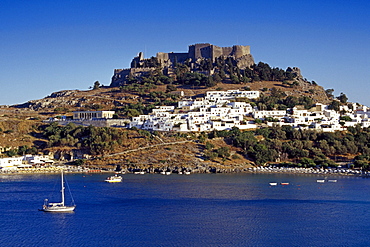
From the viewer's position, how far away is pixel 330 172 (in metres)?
55.0

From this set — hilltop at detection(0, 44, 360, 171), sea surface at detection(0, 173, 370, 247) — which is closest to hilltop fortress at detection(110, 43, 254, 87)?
hilltop at detection(0, 44, 360, 171)

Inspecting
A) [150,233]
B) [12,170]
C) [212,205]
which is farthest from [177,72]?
[150,233]

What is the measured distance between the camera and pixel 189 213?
106 feet

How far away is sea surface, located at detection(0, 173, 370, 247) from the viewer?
26188 millimetres

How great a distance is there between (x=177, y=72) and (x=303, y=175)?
144 ft

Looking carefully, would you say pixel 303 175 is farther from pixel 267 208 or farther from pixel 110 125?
pixel 110 125

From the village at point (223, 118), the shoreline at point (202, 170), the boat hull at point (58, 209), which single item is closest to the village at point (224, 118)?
the village at point (223, 118)

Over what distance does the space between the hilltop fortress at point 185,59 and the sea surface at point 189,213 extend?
162ft

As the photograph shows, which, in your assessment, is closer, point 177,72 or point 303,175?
point 303,175

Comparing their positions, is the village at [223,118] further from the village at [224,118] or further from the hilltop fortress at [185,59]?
the hilltop fortress at [185,59]

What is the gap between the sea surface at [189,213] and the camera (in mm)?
26188

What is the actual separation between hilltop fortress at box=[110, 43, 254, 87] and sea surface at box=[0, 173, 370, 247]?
162 ft

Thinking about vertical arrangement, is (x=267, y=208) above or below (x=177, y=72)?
below

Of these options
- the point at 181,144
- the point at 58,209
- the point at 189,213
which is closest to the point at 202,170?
the point at 181,144
